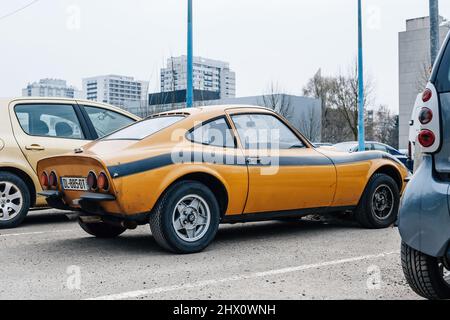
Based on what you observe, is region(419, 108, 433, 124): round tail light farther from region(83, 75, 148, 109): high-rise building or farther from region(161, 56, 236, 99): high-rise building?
region(83, 75, 148, 109): high-rise building

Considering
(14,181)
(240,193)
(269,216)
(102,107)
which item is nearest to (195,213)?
(240,193)

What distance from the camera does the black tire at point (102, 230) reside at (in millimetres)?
6512

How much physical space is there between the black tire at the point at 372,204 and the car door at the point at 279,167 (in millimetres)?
606

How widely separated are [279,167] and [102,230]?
2176mm

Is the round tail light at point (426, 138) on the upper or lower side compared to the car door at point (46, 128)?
lower

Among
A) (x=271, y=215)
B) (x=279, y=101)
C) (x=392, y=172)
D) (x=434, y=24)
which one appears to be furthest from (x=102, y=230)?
(x=279, y=101)

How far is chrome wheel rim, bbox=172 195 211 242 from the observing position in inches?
212

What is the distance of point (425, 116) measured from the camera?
11.4 ft

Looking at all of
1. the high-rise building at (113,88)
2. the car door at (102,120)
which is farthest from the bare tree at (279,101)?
the car door at (102,120)

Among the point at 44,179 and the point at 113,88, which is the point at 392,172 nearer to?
the point at 44,179

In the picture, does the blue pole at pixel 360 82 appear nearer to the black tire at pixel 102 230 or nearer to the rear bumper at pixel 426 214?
the black tire at pixel 102 230

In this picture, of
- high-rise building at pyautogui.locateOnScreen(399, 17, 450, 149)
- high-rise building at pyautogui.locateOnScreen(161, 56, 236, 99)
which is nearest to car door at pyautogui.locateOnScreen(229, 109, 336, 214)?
high-rise building at pyautogui.locateOnScreen(161, 56, 236, 99)

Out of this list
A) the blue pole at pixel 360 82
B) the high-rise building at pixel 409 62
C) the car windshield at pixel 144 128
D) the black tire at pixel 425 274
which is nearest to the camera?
the black tire at pixel 425 274

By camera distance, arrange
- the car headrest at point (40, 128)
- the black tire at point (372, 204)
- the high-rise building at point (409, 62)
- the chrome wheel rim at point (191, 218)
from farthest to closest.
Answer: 1. the high-rise building at point (409, 62)
2. the car headrest at point (40, 128)
3. the black tire at point (372, 204)
4. the chrome wheel rim at point (191, 218)
